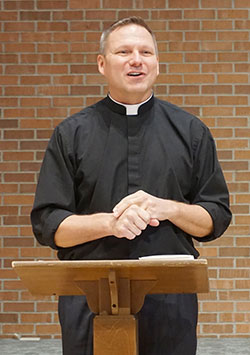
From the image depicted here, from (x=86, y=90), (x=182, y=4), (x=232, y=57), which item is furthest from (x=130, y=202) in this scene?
(x=182, y=4)

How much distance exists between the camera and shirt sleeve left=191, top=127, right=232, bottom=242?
2279 mm

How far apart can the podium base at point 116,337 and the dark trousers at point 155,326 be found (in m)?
0.28

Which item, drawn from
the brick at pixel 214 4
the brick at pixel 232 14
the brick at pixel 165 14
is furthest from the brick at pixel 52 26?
the brick at pixel 232 14

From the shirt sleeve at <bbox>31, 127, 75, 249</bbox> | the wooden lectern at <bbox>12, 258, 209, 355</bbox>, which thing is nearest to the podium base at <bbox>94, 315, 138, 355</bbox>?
the wooden lectern at <bbox>12, 258, 209, 355</bbox>

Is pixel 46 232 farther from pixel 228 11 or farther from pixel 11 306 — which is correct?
pixel 228 11

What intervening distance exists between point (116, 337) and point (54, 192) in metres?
0.58

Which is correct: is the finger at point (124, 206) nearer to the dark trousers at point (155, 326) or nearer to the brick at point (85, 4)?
the dark trousers at point (155, 326)

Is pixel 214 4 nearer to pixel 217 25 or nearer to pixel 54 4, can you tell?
pixel 217 25

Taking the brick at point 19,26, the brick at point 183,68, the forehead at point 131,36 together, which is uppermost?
the brick at point 19,26

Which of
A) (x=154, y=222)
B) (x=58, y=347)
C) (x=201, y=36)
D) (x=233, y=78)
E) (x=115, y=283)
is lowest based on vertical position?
(x=58, y=347)

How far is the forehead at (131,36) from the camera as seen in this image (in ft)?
7.68

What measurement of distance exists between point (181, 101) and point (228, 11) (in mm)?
805

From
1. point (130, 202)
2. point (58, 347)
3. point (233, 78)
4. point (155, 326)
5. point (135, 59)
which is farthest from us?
point (233, 78)

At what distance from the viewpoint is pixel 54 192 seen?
228 cm
